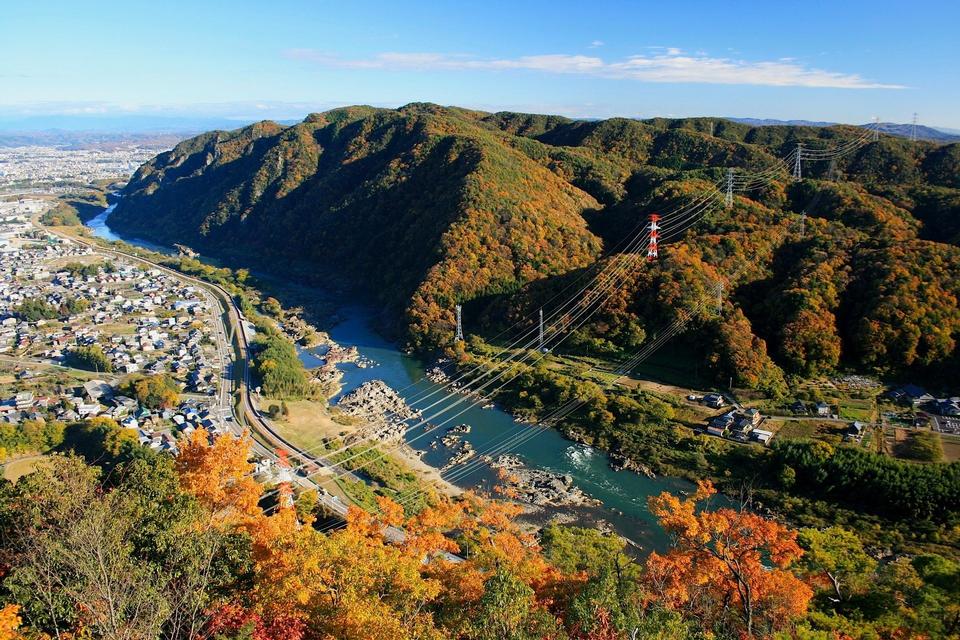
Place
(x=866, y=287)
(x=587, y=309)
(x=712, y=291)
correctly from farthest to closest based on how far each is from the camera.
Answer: (x=587, y=309)
(x=712, y=291)
(x=866, y=287)

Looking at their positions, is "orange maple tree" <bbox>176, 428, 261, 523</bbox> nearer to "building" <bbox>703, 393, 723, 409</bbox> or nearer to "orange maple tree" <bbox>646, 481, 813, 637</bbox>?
"orange maple tree" <bbox>646, 481, 813, 637</bbox>

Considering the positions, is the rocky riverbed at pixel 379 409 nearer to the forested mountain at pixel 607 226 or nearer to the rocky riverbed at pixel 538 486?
the rocky riverbed at pixel 538 486

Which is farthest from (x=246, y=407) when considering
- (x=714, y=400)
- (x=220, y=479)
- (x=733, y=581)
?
(x=733, y=581)

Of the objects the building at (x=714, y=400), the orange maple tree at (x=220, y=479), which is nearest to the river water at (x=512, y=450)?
the building at (x=714, y=400)

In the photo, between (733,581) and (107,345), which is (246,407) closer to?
(107,345)

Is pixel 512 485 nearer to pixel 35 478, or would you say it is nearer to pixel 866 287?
pixel 35 478

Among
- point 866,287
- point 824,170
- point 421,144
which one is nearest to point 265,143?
point 421,144

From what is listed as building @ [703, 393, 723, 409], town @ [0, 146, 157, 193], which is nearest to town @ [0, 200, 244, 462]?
building @ [703, 393, 723, 409]
